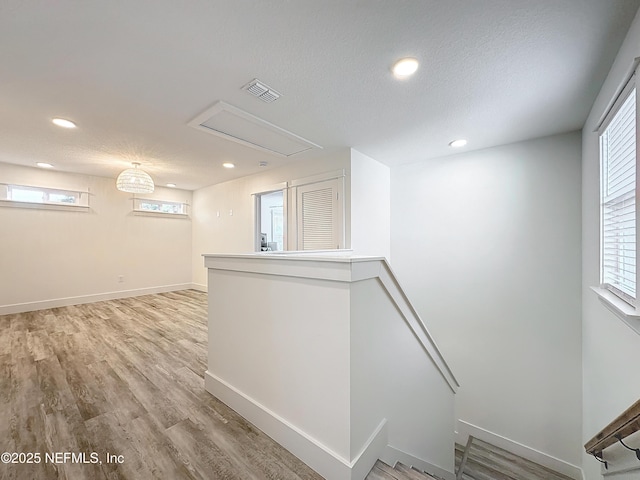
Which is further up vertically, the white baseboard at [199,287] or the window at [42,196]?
the window at [42,196]

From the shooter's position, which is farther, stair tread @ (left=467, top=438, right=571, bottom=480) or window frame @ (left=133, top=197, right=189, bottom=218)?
window frame @ (left=133, top=197, right=189, bottom=218)

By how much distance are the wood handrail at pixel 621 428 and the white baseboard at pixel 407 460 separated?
1045mm

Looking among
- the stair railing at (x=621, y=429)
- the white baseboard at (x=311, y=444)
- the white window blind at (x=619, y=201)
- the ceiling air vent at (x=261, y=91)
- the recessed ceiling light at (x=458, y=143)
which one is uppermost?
the ceiling air vent at (x=261, y=91)

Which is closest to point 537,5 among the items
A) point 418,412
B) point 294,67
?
point 294,67

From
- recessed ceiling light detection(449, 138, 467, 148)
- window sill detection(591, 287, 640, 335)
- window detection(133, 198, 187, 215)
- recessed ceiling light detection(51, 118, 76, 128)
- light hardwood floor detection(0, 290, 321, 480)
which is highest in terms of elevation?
recessed ceiling light detection(449, 138, 467, 148)

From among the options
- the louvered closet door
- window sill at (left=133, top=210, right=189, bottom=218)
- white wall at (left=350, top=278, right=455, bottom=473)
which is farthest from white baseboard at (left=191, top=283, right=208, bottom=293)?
white wall at (left=350, top=278, right=455, bottom=473)

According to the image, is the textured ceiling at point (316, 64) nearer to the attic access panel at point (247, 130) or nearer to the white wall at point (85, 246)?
the attic access panel at point (247, 130)

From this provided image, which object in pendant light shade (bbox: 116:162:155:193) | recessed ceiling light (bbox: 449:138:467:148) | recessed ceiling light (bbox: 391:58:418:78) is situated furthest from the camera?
pendant light shade (bbox: 116:162:155:193)

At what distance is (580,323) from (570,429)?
1159 mm

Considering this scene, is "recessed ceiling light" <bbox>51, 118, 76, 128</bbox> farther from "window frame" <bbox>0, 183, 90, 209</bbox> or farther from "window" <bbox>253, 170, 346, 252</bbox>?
"window frame" <bbox>0, 183, 90, 209</bbox>

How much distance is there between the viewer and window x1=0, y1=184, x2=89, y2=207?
431 cm

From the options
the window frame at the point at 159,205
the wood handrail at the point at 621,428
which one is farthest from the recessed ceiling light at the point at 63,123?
the wood handrail at the point at 621,428

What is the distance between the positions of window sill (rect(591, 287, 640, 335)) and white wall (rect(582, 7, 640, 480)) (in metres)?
0.06

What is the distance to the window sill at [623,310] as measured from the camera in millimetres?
1359
